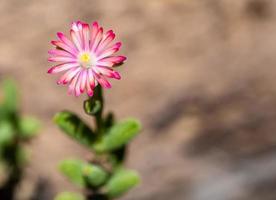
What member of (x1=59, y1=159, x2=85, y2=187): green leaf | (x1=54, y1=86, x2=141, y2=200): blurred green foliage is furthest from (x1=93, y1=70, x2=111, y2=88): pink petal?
(x1=59, y1=159, x2=85, y2=187): green leaf

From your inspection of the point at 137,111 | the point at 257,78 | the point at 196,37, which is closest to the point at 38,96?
the point at 137,111

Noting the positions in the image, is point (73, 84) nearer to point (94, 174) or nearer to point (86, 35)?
point (86, 35)

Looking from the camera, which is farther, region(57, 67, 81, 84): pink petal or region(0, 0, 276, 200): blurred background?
region(0, 0, 276, 200): blurred background

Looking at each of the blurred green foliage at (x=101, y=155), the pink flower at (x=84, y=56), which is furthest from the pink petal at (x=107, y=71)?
the blurred green foliage at (x=101, y=155)

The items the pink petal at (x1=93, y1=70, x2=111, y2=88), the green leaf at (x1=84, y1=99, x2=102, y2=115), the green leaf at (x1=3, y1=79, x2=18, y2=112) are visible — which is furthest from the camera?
the green leaf at (x1=3, y1=79, x2=18, y2=112)

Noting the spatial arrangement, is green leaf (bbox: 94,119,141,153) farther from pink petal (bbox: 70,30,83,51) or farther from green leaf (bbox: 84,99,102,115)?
pink petal (bbox: 70,30,83,51)

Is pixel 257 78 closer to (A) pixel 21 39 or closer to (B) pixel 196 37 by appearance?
(B) pixel 196 37

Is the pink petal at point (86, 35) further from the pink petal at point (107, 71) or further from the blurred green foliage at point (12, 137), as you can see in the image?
the blurred green foliage at point (12, 137)
